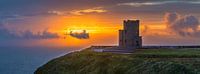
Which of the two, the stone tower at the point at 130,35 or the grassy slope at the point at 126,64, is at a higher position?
the stone tower at the point at 130,35

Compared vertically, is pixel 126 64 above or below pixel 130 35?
below

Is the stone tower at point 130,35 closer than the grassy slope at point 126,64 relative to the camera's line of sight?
No

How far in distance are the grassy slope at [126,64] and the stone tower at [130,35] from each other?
1157cm

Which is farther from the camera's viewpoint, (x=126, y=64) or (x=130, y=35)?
(x=130, y=35)

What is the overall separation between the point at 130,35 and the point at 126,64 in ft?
81.0

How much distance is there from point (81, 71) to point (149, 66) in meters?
15.1

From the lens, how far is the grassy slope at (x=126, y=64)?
79.9 metres

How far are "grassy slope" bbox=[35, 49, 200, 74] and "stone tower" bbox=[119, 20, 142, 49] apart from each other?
38.0 ft

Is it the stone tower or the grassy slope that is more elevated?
the stone tower

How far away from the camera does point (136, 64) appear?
86.4 m

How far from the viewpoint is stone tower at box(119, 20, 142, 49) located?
11112 centimetres

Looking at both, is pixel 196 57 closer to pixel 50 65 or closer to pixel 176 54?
pixel 176 54

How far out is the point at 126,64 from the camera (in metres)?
87.6

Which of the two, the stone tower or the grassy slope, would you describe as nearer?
the grassy slope
